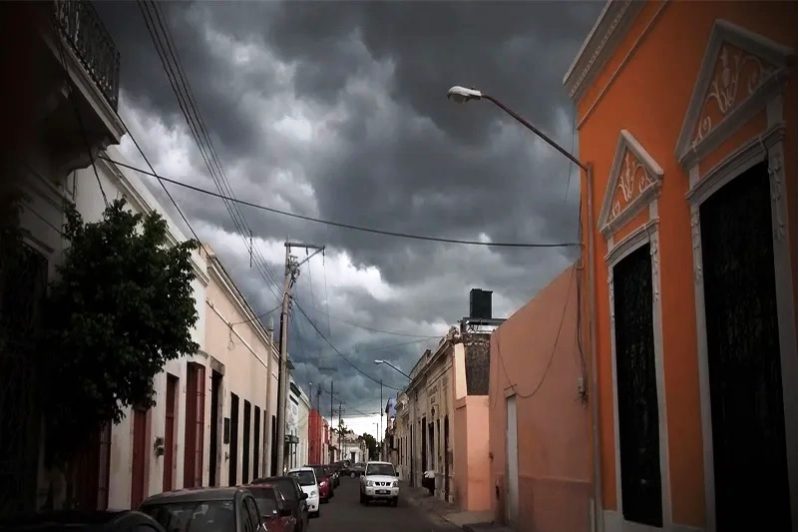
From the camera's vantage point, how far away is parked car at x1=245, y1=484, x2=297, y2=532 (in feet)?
43.1

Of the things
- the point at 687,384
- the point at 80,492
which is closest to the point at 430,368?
the point at 80,492

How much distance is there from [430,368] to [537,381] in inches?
1082

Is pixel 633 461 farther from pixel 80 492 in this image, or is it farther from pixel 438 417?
pixel 438 417

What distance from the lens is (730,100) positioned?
9.07 meters

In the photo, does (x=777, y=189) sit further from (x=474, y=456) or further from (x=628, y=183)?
(x=474, y=456)

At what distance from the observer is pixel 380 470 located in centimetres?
3906

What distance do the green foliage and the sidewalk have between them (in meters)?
13.5

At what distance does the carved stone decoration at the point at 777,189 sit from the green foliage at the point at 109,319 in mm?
7452

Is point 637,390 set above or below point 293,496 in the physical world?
above

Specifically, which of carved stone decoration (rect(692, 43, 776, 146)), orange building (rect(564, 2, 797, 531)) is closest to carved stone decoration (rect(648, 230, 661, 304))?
orange building (rect(564, 2, 797, 531))

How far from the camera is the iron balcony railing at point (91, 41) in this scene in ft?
34.0

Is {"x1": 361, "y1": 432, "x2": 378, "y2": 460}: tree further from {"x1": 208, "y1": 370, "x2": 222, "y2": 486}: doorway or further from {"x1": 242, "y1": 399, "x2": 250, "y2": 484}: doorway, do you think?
{"x1": 208, "y1": 370, "x2": 222, "y2": 486}: doorway

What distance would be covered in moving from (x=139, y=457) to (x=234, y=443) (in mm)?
15162

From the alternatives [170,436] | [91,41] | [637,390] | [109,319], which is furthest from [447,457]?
[91,41]
